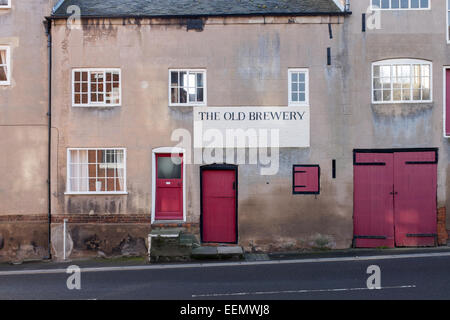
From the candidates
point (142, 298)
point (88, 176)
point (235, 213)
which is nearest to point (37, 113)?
point (88, 176)

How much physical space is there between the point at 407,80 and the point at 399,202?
3819mm

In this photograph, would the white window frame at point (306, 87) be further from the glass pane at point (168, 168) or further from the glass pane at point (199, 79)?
the glass pane at point (168, 168)

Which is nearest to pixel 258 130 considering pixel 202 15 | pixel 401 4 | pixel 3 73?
pixel 202 15

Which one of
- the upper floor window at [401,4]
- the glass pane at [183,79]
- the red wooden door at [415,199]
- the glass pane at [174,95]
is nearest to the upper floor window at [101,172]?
the glass pane at [174,95]

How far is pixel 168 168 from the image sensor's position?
14.1m

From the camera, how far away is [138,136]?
13945 mm

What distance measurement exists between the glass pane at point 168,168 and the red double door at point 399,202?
5.72 metres

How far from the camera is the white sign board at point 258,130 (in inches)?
545

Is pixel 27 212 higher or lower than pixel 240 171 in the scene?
lower

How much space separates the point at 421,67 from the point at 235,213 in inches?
291

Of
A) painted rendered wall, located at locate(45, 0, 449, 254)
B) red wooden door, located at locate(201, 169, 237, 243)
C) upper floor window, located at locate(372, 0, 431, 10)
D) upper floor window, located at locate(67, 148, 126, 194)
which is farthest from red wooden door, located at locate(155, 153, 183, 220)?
upper floor window, located at locate(372, 0, 431, 10)

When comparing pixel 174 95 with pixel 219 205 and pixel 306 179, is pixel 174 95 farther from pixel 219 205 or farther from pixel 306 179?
pixel 306 179

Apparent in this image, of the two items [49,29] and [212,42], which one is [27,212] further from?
[212,42]

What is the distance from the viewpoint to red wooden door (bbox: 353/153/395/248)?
13.8 metres
